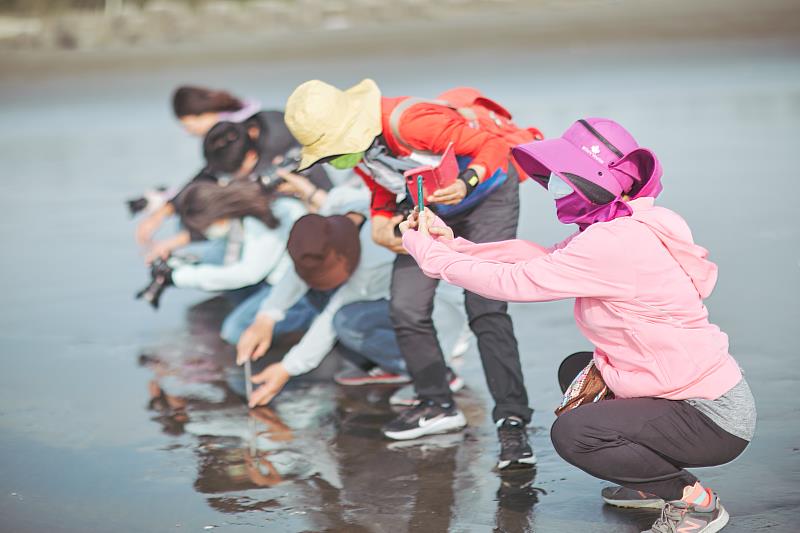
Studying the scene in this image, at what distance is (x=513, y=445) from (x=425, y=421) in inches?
19.8

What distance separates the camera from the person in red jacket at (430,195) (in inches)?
184

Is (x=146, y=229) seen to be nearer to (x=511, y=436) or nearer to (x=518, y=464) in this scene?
(x=511, y=436)

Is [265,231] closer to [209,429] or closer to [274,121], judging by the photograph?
[274,121]

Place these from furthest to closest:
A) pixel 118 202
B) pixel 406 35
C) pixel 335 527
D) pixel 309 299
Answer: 1. pixel 406 35
2. pixel 118 202
3. pixel 309 299
4. pixel 335 527

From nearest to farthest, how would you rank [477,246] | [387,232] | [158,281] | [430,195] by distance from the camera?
[477,246]
[430,195]
[387,232]
[158,281]

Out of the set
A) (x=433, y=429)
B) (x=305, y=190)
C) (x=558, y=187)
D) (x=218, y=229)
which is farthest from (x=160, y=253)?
(x=558, y=187)

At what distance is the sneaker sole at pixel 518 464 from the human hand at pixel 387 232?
0.98 metres

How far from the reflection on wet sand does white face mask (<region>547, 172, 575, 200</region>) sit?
1.11 metres

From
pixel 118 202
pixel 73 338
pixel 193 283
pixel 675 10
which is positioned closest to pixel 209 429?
pixel 193 283

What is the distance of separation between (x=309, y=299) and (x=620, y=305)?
8.56 feet

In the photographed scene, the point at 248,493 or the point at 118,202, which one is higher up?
the point at 118,202

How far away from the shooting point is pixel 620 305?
363cm

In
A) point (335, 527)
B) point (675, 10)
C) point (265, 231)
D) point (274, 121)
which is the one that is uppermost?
point (675, 10)

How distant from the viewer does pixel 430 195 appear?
4395 mm
